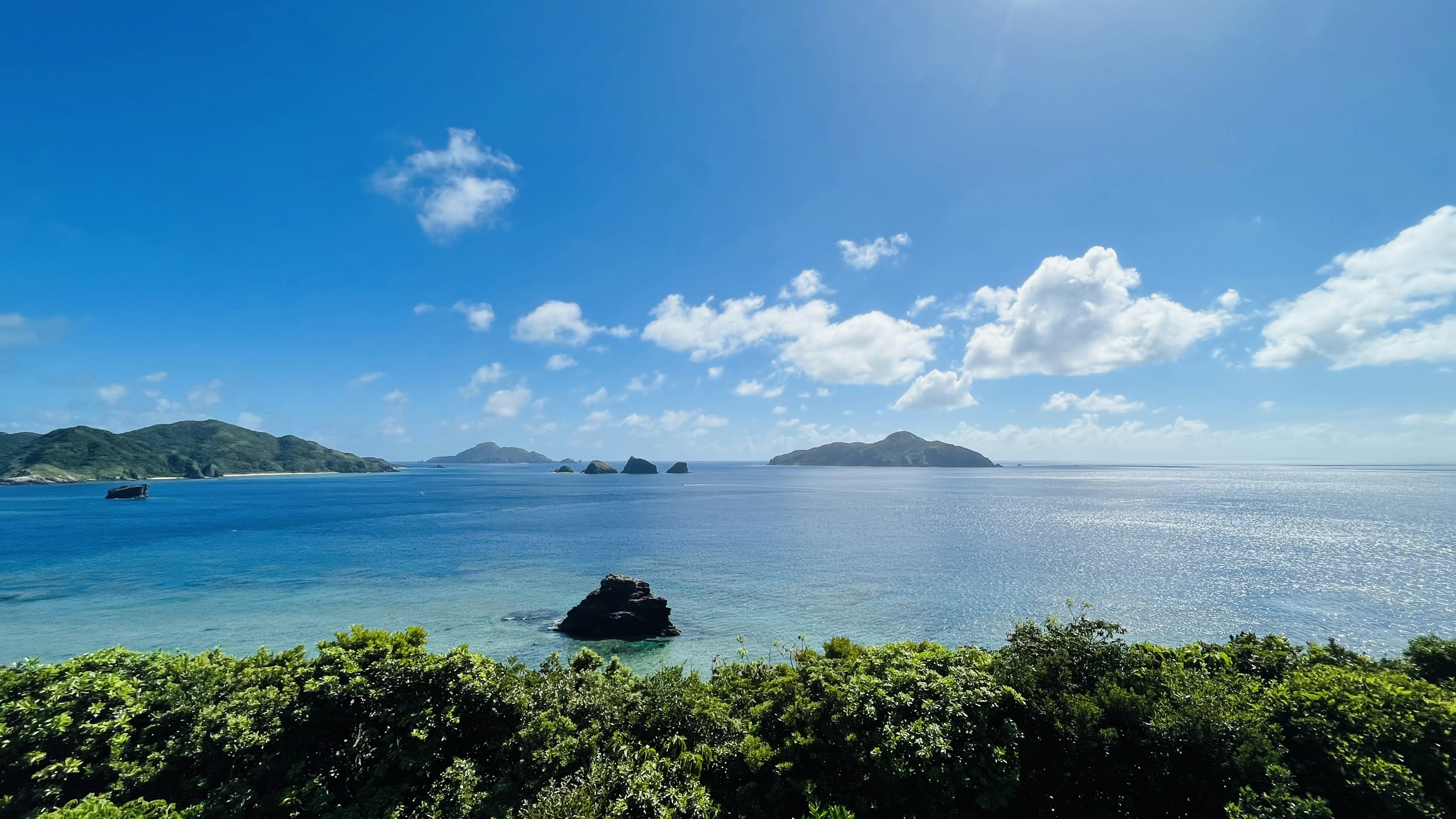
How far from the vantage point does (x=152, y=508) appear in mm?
132625

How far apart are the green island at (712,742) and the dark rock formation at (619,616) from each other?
97.8 ft

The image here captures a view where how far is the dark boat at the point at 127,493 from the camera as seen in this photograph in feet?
513

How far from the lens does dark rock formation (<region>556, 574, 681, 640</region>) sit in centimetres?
4197

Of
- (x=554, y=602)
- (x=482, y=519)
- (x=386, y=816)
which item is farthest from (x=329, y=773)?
(x=482, y=519)

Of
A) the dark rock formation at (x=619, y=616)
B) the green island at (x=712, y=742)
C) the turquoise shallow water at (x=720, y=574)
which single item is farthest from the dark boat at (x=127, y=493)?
the green island at (x=712, y=742)

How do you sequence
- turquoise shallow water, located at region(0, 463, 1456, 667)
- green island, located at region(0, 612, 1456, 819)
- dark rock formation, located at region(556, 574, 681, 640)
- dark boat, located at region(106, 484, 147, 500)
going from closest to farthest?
green island, located at region(0, 612, 1456, 819) < turquoise shallow water, located at region(0, 463, 1456, 667) < dark rock formation, located at region(556, 574, 681, 640) < dark boat, located at region(106, 484, 147, 500)

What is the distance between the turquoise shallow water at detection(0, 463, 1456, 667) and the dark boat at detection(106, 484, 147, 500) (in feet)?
108

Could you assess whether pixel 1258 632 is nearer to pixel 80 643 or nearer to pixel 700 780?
pixel 700 780

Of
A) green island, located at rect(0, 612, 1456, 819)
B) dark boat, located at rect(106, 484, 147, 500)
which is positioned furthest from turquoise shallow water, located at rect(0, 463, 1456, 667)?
dark boat, located at rect(106, 484, 147, 500)

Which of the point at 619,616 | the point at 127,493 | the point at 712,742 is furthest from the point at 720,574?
the point at 127,493

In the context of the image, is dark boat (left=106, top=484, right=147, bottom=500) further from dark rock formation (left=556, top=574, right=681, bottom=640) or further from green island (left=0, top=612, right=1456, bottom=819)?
green island (left=0, top=612, right=1456, bottom=819)

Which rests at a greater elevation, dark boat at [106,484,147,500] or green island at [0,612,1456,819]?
green island at [0,612,1456,819]

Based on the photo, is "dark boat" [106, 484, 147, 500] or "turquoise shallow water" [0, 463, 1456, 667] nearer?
"turquoise shallow water" [0, 463, 1456, 667]

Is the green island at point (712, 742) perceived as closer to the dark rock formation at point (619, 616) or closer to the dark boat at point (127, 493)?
the dark rock formation at point (619, 616)
